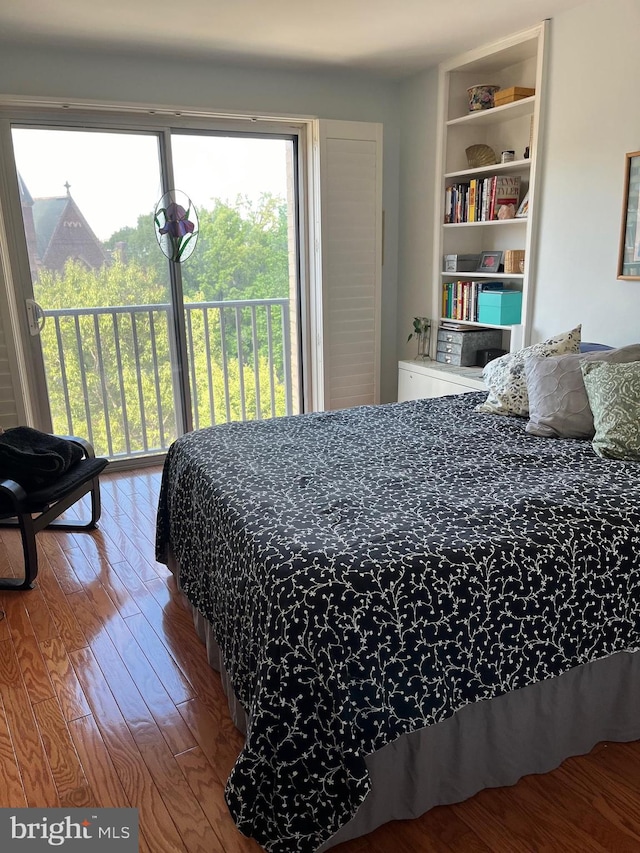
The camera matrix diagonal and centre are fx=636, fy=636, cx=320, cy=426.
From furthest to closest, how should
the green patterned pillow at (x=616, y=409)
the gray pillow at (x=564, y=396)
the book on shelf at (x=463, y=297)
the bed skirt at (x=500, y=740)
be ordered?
the book on shelf at (x=463, y=297), the gray pillow at (x=564, y=396), the green patterned pillow at (x=616, y=409), the bed skirt at (x=500, y=740)

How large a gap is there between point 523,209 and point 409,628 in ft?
9.60

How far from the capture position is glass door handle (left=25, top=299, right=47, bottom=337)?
3902 millimetres

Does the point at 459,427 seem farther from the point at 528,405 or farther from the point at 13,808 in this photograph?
the point at 13,808

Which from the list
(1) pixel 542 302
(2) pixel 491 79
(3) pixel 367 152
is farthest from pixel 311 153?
(1) pixel 542 302

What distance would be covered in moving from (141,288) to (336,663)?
335 centimetres

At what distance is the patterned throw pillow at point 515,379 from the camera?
2805mm

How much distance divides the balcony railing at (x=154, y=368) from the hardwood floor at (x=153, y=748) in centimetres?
176

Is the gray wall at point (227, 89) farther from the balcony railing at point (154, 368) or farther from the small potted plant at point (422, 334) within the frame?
the balcony railing at point (154, 368)

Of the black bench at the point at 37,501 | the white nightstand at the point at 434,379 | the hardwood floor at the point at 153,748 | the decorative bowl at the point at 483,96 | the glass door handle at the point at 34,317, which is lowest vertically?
the hardwood floor at the point at 153,748

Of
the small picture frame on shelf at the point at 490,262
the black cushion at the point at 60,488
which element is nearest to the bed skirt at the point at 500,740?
the black cushion at the point at 60,488

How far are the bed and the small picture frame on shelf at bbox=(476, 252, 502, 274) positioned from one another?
2126mm

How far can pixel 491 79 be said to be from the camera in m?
3.98

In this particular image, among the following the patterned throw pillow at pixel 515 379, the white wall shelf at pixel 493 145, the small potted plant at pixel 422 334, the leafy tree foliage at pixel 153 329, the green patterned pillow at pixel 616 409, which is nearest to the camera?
the green patterned pillow at pixel 616 409
